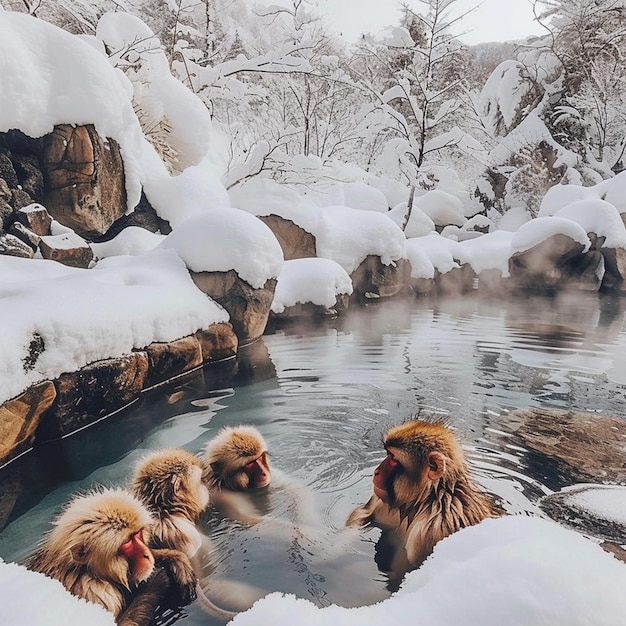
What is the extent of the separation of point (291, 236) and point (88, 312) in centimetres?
696

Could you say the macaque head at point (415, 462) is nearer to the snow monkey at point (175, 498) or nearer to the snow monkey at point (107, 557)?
the snow monkey at point (175, 498)

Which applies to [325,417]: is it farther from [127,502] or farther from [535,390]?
[127,502]

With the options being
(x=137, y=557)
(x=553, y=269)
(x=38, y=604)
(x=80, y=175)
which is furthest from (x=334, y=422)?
(x=553, y=269)

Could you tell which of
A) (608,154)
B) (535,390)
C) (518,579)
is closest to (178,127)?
(535,390)

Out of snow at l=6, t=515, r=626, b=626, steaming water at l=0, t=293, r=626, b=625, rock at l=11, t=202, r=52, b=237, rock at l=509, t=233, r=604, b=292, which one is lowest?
steaming water at l=0, t=293, r=626, b=625

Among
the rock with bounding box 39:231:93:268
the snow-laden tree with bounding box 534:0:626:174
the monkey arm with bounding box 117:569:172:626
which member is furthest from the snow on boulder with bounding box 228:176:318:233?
the snow-laden tree with bounding box 534:0:626:174

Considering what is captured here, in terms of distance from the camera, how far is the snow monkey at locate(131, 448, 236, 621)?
2.09 m

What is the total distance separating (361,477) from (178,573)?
1507 millimetres

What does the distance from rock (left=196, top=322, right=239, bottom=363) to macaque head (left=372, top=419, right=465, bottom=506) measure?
373 centimetres

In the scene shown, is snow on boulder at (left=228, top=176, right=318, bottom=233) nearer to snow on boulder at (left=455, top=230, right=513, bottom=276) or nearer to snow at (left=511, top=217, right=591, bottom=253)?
snow on boulder at (left=455, top=230, right=513, bottom=276)

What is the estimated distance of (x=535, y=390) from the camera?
16.5 feet

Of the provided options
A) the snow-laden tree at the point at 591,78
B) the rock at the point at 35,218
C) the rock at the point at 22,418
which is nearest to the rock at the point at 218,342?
the rock at the point at 22,418

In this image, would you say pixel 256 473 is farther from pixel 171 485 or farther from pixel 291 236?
pixel 291 236

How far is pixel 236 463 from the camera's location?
2.71m
